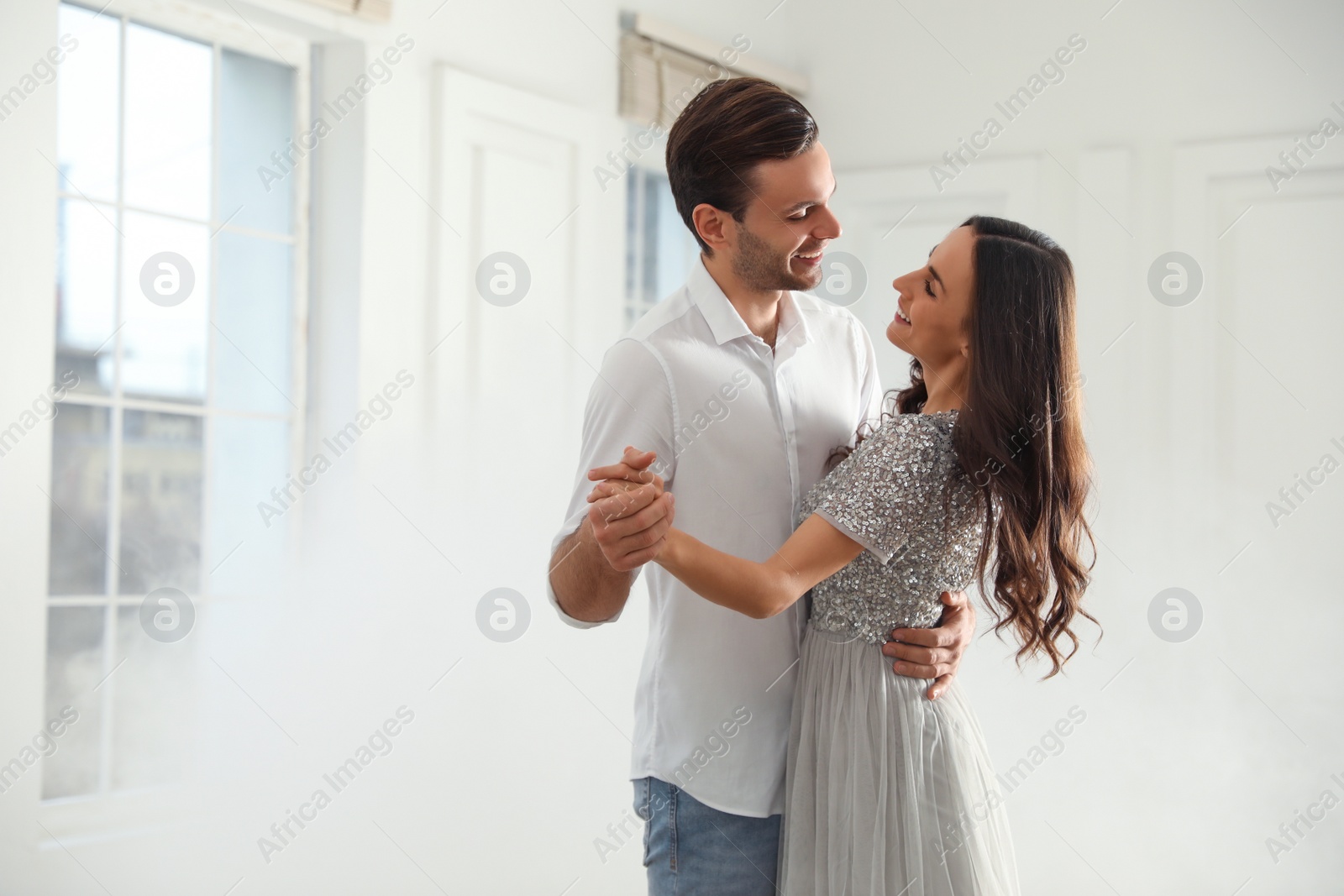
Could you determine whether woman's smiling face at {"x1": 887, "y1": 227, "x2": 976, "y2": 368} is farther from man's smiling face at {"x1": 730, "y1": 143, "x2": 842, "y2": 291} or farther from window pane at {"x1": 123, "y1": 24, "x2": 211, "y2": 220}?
window pane at {"x1": 123, "y1": 24, "x2": 211, "y2": 220}

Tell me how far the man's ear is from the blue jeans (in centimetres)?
79

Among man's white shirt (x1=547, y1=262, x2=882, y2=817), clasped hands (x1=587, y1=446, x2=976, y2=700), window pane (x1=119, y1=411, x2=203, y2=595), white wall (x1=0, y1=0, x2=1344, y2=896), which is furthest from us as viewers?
white wall (x1=0, y1=0, x2=1344, y2=896)

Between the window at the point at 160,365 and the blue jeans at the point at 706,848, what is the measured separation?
1347 mm

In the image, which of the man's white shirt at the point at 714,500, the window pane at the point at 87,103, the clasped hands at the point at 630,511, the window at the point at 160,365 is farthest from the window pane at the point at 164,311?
the clasped hands at the point at 630,511

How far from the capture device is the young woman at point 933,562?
4.60 feet

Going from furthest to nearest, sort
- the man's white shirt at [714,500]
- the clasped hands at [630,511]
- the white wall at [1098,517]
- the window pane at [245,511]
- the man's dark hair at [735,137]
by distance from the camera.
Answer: the white wall at [1098,517] < the window pane at [245,511] < the man's dark hair at [735,137] < the man's white shirt at [714,500] < the clasped hands at [630,511]

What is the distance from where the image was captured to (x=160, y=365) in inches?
95.7

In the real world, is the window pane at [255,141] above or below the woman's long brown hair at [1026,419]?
above

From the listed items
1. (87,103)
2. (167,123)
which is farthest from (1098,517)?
(87,103)

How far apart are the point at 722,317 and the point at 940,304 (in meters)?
0.31

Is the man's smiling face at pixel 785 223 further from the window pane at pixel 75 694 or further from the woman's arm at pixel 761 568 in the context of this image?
the window pane at pixel 75 694

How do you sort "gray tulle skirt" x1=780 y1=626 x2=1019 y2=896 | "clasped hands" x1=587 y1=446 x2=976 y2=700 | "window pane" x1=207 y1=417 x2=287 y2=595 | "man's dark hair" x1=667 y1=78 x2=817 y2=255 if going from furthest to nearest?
"window pane" x1=207 y1=417 x2=287 y2=595 < "man's dark hair" x1=667 y1=78 x2=817 y2=255 < "gray tulle skirt" x1=780 y1=626 x2=1019 y2=896 < "clasped hands" x1=587 y1=446 x2=976 y2=700

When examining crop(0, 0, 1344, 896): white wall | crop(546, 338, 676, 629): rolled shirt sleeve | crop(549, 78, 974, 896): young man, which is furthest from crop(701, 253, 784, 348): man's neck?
crop(0, 0, 1344, 896): white wall

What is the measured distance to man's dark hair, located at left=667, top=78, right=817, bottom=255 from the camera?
161 cm
